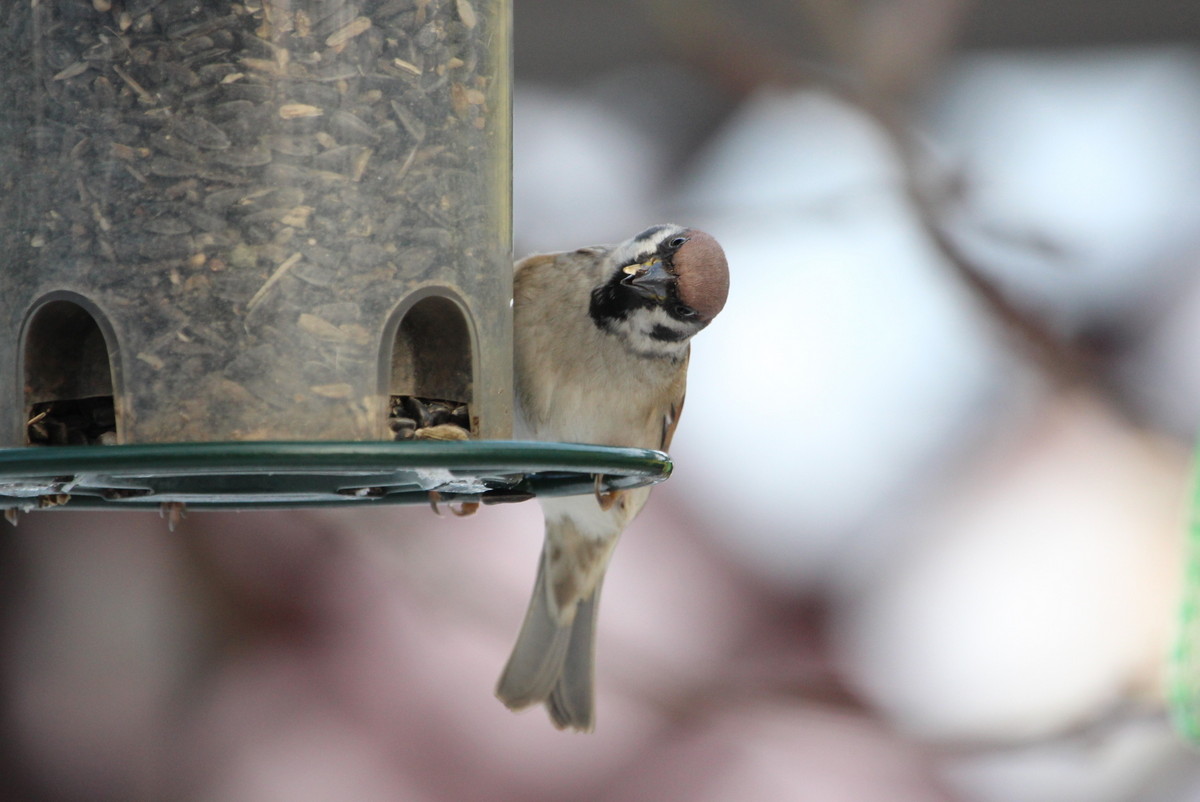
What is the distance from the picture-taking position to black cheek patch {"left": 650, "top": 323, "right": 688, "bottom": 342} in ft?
A: 11.0

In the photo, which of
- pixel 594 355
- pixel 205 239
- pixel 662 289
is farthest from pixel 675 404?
pixel 205 239

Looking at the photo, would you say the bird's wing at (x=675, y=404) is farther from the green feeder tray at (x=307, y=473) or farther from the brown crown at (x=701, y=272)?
the green feeder tray at (x=307, y=473)

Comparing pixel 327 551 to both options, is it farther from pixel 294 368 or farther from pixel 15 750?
pixel 294 368

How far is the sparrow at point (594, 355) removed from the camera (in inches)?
126

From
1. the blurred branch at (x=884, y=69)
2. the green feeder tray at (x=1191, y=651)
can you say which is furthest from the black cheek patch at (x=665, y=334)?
the blurred branch at (x=884, y=69)

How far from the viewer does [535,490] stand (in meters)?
2.64

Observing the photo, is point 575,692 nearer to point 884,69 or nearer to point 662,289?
point 662,289

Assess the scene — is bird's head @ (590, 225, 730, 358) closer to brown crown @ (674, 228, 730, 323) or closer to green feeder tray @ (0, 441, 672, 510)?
brown crown @ (674, 228, 730, 323)

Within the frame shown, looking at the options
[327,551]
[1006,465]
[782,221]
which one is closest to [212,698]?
[327,551]

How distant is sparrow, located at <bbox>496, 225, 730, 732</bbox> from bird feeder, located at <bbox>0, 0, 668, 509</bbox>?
2.40 feet

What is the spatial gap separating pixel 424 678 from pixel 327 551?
0.45 meters

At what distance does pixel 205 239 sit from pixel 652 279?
102 cm

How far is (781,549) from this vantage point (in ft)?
16.2

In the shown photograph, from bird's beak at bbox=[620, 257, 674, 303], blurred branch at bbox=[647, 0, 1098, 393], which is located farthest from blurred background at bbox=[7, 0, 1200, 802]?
bird's beak at bbox=[620, 257, 674, 303]
